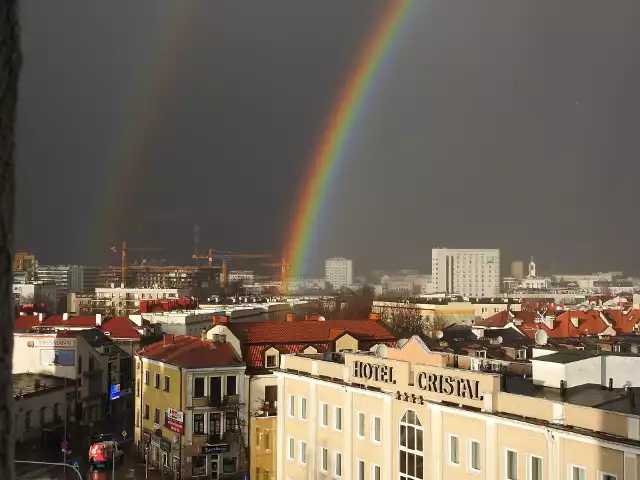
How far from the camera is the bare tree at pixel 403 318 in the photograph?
261 feet

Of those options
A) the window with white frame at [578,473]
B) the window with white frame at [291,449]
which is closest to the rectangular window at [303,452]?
the window with white frame at [291,449]

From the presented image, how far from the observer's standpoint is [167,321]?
2630 inches

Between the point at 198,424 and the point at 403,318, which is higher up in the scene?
the point at 403,318

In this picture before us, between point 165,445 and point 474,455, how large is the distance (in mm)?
18827

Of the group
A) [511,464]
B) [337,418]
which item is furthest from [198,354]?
[511,464]

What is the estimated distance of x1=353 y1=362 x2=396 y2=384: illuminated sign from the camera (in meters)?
22.5

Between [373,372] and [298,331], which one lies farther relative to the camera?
[298,331]

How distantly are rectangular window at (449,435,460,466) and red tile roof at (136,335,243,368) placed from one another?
636 inches

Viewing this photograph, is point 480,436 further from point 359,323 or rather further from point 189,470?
point 359,323

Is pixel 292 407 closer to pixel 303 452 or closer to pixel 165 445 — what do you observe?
pixel 303 452

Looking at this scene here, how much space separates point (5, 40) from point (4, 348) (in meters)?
0.72

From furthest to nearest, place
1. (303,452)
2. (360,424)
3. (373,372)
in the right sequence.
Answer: (303,452) → (360,424) → (373,372)

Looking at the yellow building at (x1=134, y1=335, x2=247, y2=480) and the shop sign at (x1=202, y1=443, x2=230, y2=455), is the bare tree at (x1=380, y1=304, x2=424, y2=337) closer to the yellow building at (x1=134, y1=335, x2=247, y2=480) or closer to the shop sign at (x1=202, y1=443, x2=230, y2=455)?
the yellow building at (x1=134, y1=335, x2=247, y2=480)

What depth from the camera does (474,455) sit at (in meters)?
19.3
